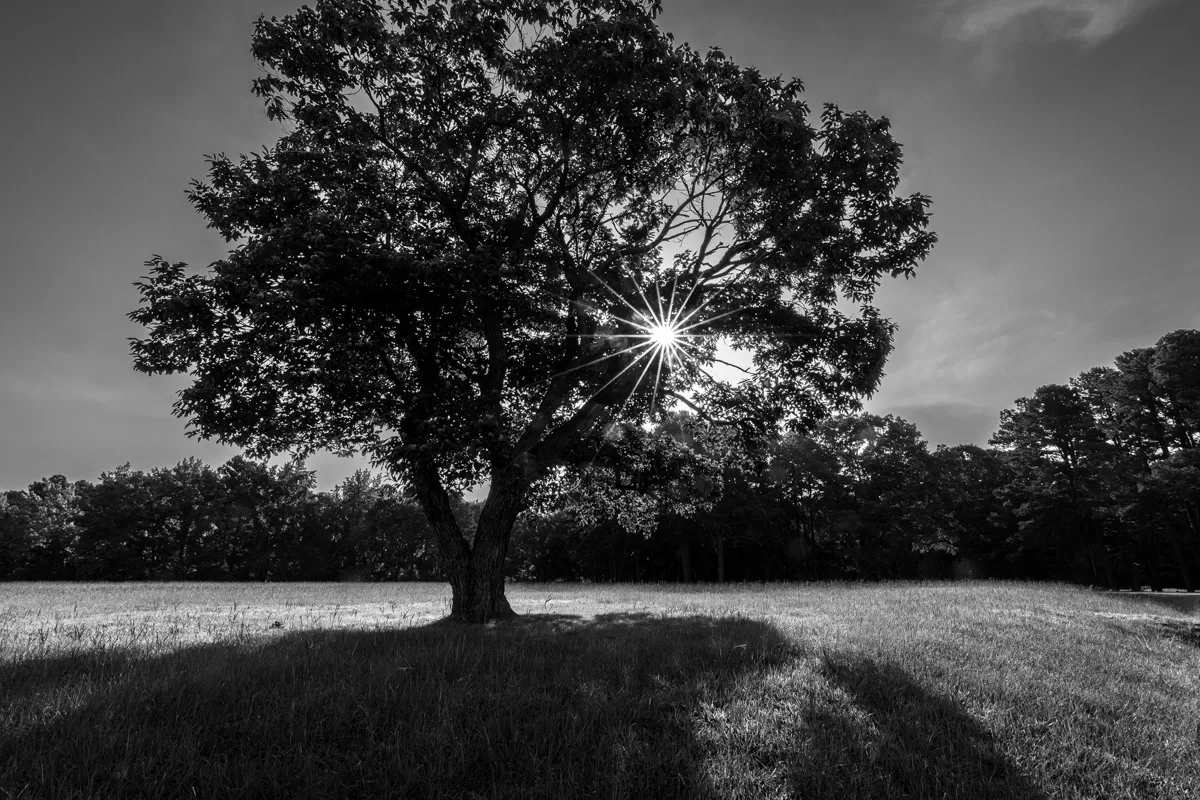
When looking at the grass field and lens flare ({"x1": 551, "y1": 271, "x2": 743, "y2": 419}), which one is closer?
the grass field

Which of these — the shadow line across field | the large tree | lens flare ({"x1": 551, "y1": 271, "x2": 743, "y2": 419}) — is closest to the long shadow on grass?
the shadow line across field

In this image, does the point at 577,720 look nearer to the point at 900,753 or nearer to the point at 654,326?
the point at 900,753

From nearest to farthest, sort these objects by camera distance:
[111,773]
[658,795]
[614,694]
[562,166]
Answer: [111,773] < [658,795] < [614,694] < [562,166]

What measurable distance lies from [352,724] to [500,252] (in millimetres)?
9557

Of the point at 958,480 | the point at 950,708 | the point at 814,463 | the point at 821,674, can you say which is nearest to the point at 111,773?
the point at 821,674

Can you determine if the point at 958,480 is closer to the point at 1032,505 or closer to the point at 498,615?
the point at 1032,505

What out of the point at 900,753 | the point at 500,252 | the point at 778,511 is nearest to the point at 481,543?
the point at 500,252

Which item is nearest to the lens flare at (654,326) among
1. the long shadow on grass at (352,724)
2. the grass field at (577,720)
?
the grass field at (577,720)

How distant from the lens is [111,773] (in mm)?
3354

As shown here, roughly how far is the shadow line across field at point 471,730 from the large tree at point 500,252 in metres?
5.30

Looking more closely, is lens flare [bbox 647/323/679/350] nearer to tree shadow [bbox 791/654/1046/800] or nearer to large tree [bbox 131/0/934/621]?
→ large tree [bbox 131/0/934/621]

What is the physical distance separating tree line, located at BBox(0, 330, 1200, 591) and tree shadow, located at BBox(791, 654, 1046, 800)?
10.7 m

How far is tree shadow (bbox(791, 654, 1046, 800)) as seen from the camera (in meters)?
3.87

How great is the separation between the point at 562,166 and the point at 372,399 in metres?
7.47
